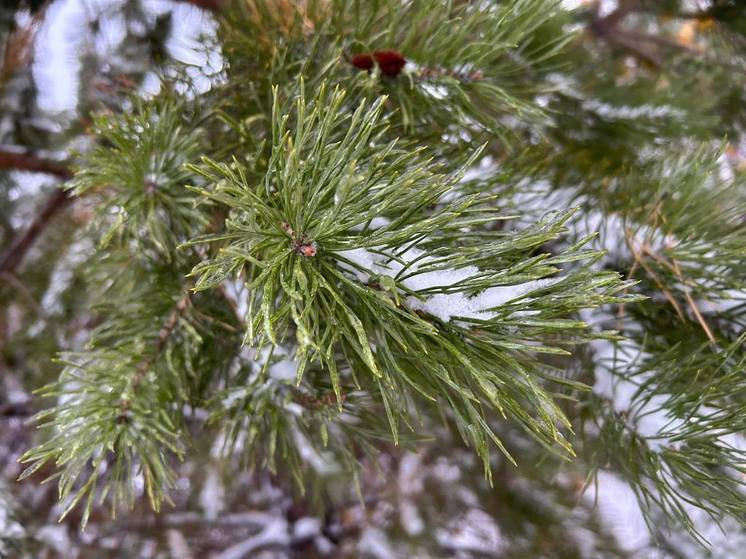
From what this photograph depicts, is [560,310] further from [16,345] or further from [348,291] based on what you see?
[16,345]

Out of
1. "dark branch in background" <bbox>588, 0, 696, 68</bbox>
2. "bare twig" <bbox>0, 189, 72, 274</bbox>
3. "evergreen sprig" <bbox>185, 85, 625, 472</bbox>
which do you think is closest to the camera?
"evergreen sprig" <bbox>185, 85, 625, 472</bbox>

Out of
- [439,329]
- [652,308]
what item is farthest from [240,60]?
[652,308]

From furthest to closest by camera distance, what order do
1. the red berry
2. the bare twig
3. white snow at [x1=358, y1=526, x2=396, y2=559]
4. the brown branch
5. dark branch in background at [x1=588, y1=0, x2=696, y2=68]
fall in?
white snow at [x1=358, y1=526, x2=396, y2=559], dark branch in background at [x1=588, y1=0, x2=696, y2=68], the bare twig, the brown branch, the red berry

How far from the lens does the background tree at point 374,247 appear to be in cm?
34

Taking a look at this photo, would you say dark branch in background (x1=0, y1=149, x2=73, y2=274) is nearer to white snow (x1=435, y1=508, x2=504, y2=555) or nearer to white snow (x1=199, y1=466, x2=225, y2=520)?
white snow (x1=199, y1=466, x2=225, y2=520)

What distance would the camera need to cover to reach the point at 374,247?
359 millimetres

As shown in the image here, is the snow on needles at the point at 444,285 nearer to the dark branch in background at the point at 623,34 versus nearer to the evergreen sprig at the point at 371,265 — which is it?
the evergreen sprig at the point at 371,265

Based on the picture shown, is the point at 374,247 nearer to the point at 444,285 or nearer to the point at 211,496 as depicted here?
the point at 444,285

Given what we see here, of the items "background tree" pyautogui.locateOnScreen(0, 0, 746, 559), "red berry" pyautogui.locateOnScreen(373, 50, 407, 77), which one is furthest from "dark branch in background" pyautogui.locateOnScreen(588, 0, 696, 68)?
"red berry" pyautogui.locateOnScreen(373, 50, 407, 77)

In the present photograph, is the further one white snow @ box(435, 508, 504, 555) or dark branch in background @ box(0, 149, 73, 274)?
white snow @ box(435, 508, 504, 555)

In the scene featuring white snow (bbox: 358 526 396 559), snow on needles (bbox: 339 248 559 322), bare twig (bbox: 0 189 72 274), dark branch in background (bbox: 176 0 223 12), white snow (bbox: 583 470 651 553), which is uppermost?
dark branch in background (bbox: 176 0 223 12)

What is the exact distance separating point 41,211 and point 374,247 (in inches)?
38.7

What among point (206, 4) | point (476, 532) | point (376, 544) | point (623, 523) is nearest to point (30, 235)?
point (206, 4)

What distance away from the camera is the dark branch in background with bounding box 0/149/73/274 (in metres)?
0.91
